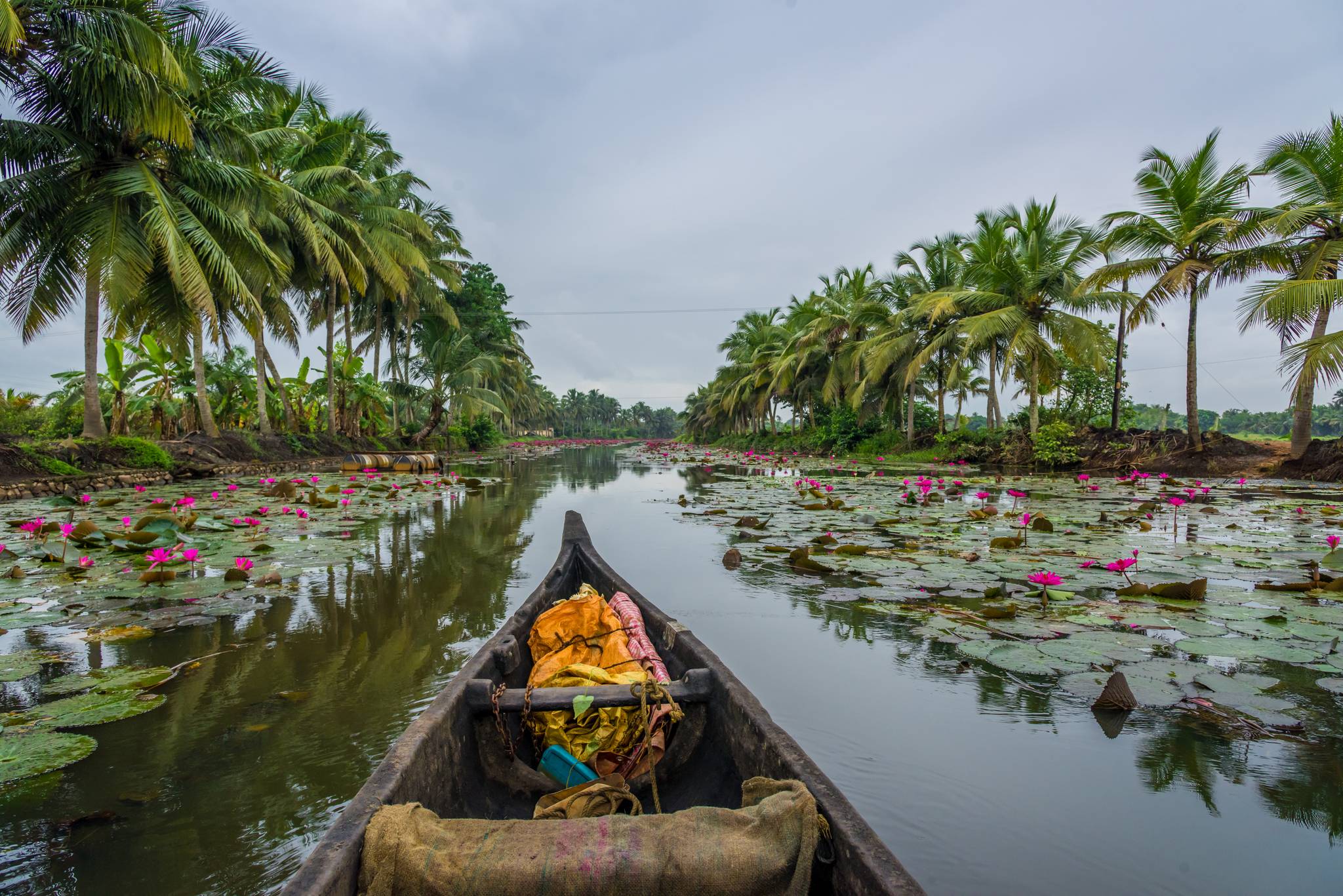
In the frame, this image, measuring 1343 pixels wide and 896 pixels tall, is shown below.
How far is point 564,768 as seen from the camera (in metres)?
1.95

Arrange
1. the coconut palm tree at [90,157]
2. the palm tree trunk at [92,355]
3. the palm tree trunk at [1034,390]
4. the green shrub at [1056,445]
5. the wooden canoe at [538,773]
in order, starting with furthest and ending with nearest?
the palm tree trunk at [1034,390]
the green shrub at [1056,445]
the palm tree trunk at [92,355]
the coconut palm tree at [90,157]
the wooden canoe at [538,773]

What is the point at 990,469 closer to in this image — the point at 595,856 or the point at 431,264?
the point at 595,856

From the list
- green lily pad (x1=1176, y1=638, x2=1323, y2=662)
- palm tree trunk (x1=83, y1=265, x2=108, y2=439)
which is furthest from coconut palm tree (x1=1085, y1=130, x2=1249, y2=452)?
palm tree trunk (x1=83, y1=265, x2=108, y2=439)

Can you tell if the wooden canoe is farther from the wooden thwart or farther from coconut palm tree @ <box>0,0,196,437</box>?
coconut palm tree @ <box>0,0,196,437</box>

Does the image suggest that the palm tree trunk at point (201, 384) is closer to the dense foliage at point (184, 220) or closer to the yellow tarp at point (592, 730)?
the dense foliage at point (184, 220)

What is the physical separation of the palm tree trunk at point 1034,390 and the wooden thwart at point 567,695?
16.7 metres

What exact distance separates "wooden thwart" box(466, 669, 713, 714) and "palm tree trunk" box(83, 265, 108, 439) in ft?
38.3

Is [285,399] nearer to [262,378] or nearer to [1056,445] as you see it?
[262,378]

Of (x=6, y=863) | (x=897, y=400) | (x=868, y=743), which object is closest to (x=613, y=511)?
(x=868, y=743)

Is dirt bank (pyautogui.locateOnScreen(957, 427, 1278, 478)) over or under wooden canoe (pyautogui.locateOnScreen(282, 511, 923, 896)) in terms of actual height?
over

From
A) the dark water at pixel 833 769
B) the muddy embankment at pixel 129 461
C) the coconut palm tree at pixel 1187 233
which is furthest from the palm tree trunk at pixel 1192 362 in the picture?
the muddy embankment at pixel 129 461

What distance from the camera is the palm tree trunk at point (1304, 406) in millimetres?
10137

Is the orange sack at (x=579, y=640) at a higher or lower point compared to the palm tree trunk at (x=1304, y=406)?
lower

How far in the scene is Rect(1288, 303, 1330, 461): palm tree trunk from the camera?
1014 centimetres
